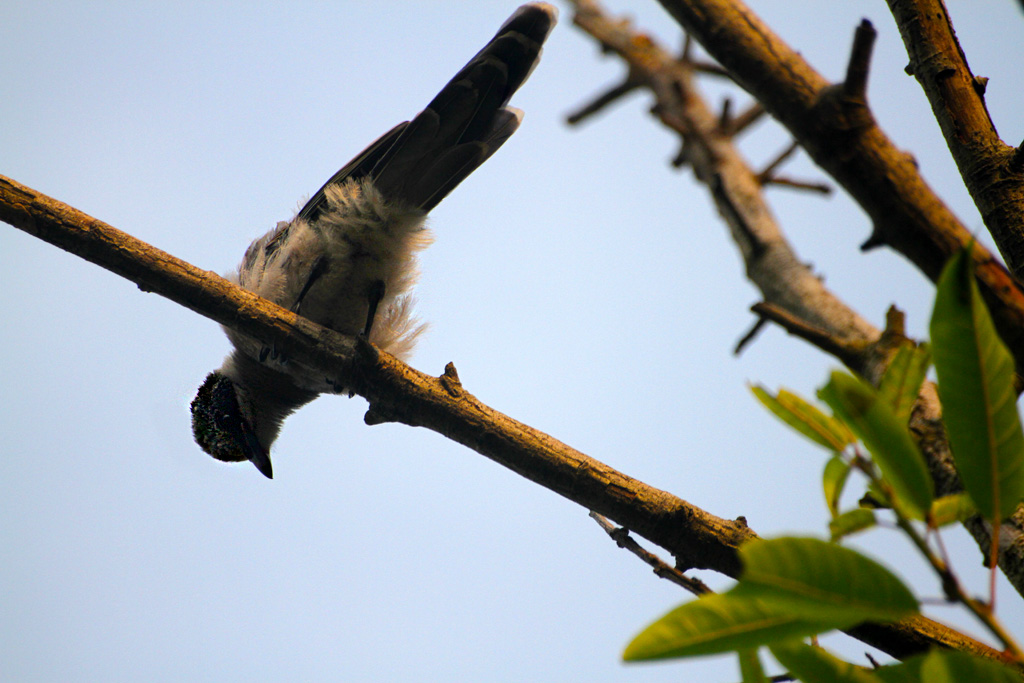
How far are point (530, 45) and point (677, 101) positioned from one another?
8.57 ft

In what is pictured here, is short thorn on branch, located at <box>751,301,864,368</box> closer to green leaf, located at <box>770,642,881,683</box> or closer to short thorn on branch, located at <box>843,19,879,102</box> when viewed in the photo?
short thorn on branch, located at <box>843,19,879,102</box>

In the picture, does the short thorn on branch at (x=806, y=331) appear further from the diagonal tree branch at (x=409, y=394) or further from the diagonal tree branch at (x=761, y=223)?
the diagonal tree branch at (x=409, y=394)

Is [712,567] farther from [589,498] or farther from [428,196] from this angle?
[428,196]

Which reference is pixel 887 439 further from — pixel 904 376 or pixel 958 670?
pixel 958 670

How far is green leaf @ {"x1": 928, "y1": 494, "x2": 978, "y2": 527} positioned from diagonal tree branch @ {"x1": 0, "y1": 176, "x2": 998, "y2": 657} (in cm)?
111

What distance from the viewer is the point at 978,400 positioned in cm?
86

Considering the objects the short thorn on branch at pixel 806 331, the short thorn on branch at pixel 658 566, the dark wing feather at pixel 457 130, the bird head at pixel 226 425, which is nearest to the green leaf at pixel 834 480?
the short thorn on branch at pixel 806 331

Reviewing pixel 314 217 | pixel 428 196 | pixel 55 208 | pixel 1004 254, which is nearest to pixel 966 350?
pixel 1004 254

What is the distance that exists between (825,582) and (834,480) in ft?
1.57

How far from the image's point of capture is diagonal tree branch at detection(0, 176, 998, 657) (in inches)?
80.9

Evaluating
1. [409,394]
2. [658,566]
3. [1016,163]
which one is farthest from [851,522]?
[409,394]

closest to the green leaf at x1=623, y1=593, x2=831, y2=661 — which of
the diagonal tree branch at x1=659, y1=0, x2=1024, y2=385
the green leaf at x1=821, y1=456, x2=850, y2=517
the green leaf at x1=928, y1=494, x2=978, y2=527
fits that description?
the green leaf at x1=928, y1=494, x2=978, y2=527

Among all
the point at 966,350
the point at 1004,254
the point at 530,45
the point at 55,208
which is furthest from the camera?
the point at 530,45

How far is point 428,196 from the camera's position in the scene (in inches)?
155
